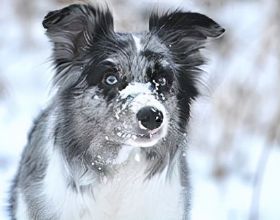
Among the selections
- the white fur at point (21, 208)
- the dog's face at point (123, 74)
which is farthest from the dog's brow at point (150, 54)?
the white fur at point (21, 208)

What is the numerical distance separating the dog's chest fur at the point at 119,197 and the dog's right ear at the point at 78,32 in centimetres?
57

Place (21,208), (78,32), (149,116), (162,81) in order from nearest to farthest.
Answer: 1. (149,116)
2. (162,81)
3. (78,32)
4. (21,208)

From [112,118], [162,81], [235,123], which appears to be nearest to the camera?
[112,118]

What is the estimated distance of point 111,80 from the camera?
395 centimetres

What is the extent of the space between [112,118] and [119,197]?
20.1 inches

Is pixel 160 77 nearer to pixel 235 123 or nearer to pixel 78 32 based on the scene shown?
pixel 78 32

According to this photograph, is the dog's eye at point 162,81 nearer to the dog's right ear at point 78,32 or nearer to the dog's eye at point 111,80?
the dog's eye at point 111,80

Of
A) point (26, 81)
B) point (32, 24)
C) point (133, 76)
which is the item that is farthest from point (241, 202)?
point (32, 24)

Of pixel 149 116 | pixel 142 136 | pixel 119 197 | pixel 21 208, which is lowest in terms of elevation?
pixel 21 208

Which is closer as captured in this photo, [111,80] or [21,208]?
[111,80]

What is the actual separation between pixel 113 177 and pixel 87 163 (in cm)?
16

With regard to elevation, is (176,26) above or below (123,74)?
above

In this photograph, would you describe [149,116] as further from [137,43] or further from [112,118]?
[137,43]

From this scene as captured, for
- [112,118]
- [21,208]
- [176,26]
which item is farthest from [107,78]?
[21,208]
